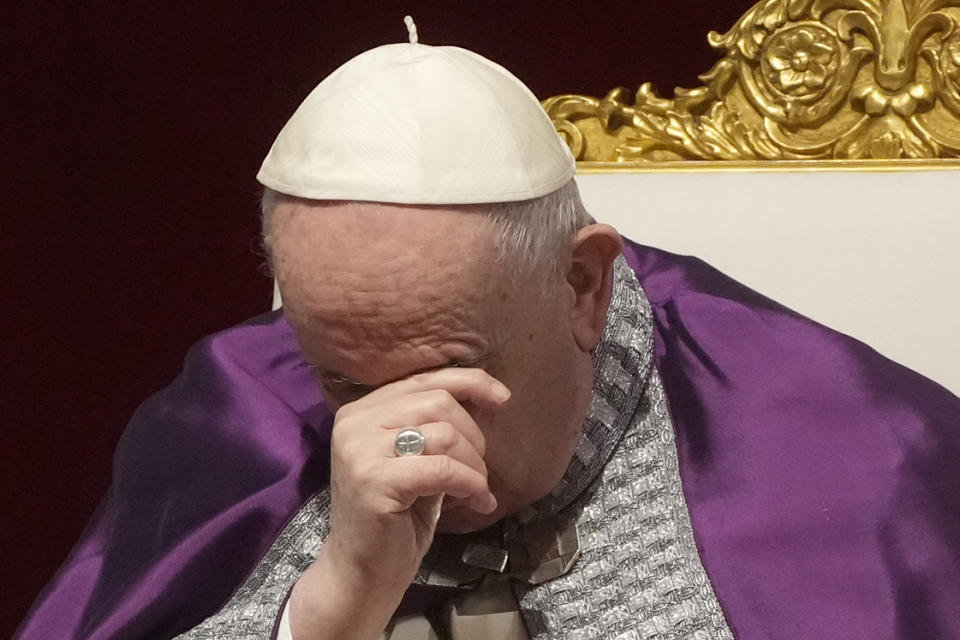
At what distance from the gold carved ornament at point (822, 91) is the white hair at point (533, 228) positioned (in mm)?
668

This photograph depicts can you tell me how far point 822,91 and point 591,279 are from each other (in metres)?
0.70

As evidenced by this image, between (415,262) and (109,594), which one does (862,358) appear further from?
(109,594)

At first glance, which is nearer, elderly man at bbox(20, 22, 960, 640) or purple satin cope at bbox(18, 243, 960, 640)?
elderly man at bbox(20, 22, 960, 640)

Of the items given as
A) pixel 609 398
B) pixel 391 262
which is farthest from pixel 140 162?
pixel 391 262

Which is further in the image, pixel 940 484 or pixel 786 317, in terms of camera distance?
pixel 786 317

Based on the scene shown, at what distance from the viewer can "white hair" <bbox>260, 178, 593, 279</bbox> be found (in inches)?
42.6

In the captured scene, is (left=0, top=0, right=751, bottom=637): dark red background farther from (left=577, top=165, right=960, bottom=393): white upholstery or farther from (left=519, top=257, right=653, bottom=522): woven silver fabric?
(left=519, top=257, right=653, bottom=522): woven silver fabric

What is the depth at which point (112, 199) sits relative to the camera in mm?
2314

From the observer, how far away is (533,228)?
1.11 metres

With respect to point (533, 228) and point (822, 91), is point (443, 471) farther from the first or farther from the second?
point (822, 91)

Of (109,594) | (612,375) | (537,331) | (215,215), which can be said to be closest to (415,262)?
(537,331)

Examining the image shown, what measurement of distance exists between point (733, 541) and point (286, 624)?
0.40 m

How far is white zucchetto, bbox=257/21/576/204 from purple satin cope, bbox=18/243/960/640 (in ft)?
1.02

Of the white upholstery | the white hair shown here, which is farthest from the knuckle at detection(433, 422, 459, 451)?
the white upholstery
